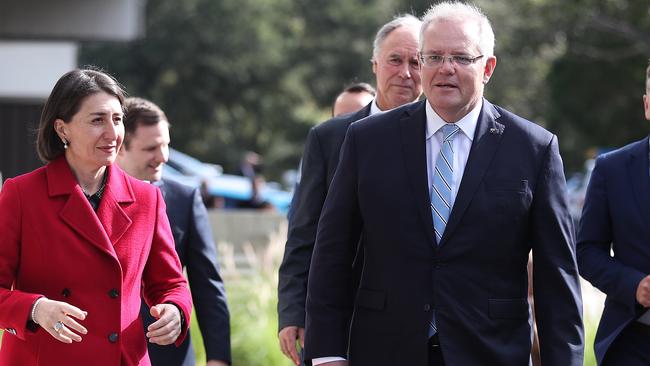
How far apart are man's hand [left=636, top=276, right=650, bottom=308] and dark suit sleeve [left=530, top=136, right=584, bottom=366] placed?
63cm

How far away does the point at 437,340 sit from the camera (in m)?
4.78

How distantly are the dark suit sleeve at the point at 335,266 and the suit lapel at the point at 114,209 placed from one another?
79cm

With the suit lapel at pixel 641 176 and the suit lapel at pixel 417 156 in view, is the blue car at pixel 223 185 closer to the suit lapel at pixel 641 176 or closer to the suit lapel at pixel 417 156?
the suit lapel at pixel 641 176

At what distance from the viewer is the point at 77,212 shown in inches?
187

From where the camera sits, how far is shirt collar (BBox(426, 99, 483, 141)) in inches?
193

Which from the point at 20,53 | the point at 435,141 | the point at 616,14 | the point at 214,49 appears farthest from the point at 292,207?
the point at 214,49

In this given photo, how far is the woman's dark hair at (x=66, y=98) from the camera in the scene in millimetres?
4859

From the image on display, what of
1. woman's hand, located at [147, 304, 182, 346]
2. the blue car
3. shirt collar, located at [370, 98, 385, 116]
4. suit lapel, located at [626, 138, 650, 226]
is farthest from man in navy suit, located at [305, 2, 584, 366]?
the blue car

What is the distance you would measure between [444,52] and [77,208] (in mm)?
1567

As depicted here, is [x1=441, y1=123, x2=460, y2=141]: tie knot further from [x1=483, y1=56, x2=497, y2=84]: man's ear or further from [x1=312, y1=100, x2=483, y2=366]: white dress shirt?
[x1=483, y1=56, x2=497, y2=84]: man's ear

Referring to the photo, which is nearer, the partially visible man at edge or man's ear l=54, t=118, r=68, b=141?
man's ear l=54, t=118, r=68, b=141

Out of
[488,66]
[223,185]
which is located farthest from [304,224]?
[223,185]

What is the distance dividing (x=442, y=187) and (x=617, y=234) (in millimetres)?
1238

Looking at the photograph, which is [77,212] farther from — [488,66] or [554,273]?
[554,273]
